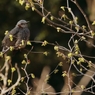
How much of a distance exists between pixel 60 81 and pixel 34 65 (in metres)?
1.16

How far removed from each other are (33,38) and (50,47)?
478 millimetres

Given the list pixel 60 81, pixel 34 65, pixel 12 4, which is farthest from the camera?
pixel 60 81

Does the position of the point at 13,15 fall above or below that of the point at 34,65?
above

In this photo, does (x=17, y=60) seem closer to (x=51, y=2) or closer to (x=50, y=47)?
(x=50, y=47)

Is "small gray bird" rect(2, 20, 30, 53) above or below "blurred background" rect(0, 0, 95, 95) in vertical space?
below

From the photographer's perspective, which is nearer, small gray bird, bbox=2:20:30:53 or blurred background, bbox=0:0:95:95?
small gray bird, bbox=2:20:30:53

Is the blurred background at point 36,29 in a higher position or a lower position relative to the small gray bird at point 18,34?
higher

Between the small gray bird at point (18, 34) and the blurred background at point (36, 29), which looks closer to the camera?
the small gray bird at point (18, 34)

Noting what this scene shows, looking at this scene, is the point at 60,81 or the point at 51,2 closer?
the point at 51,2

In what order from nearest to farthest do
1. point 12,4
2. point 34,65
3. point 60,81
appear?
1. point 12,4
2. point 34,65
3. point 60,81

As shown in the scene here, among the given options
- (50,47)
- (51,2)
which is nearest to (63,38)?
(50,47)

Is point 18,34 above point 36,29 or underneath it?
underneath

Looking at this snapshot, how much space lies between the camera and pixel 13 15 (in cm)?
1275

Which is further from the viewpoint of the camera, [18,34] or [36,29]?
[36,29]
